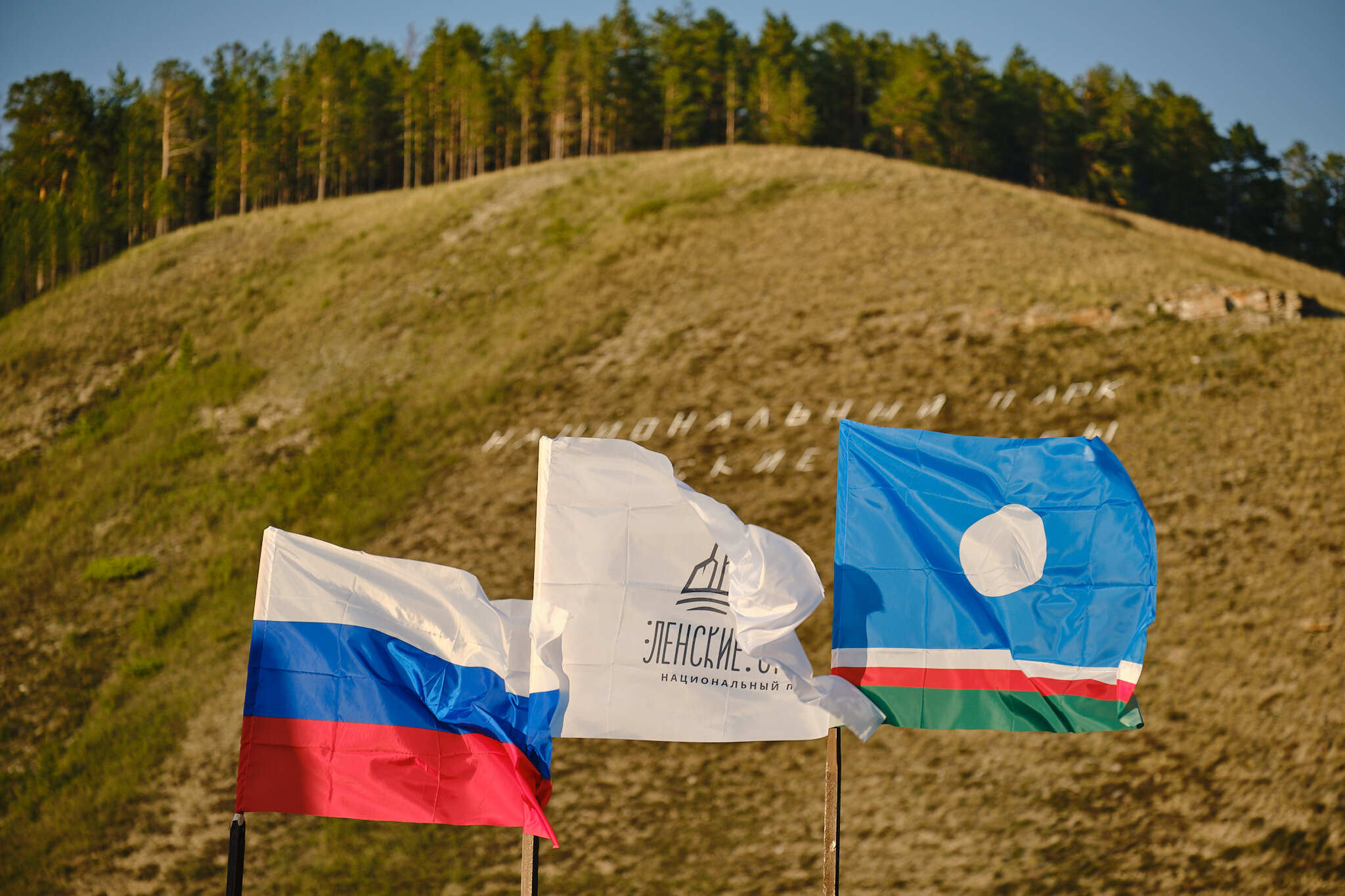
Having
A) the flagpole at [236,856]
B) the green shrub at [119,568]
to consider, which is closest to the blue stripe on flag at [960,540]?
the flagpole at [236,856]

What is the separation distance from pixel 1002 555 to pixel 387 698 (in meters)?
5.06

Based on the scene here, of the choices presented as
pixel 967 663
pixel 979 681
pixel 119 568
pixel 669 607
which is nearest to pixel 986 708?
pixel 979 681

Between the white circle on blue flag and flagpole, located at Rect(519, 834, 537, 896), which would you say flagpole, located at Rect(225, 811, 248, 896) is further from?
the white circle on blue flag

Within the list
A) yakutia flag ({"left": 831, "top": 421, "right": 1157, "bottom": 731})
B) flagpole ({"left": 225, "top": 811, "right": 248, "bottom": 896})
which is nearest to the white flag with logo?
yakutia flag ({"left": 831, "top": 421, "right": 1157, "bottom": 731})

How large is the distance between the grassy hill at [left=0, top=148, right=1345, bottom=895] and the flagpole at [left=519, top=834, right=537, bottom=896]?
692cm

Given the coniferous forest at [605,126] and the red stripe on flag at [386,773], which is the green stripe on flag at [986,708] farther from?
the coniferous forest at [605,126]

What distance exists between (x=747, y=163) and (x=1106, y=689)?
44361 millimetres


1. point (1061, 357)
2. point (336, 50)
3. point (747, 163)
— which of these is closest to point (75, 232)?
point (336, 50)

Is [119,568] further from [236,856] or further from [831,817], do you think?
[831,817]

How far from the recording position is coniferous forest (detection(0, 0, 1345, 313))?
206 ft

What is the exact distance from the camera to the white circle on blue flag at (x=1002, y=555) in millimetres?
7484

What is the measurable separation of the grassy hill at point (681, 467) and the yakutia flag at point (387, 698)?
23.4ft

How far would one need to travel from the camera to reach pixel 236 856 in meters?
6.19

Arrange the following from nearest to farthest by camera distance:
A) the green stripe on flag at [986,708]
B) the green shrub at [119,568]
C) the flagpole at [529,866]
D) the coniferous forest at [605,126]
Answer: the flagpole at [529,866] → the green stripe on flag at [986,708] → the green shrub at [119,568] → the coniferous forest at [605,126]
